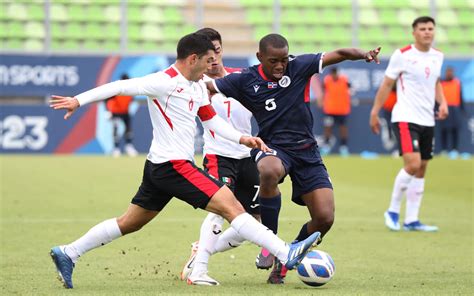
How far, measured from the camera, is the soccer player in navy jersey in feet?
25.8

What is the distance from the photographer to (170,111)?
743cm

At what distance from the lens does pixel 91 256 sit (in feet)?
31.4

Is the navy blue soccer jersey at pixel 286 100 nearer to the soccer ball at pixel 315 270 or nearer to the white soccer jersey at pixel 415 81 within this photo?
the soccer ball at pixel 315 270

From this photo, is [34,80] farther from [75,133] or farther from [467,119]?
[467,119]

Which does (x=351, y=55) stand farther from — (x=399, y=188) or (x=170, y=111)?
(x=399, y=188)

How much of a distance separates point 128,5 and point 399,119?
57.4ft

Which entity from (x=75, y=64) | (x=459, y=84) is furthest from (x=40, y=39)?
(x=459, y=84)

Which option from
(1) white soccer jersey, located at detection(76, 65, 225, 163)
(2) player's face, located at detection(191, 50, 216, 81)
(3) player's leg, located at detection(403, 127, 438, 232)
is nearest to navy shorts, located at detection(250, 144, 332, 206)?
(1) white soccer jersey, located at detection(76, 65, 225, 163)

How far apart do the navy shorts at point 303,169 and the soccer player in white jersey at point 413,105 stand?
14.2ft

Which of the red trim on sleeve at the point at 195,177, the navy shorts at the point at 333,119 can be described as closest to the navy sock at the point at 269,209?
the red trim on sleeve at the point at 195,177

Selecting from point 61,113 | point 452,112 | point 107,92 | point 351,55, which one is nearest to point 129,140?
point 61,113

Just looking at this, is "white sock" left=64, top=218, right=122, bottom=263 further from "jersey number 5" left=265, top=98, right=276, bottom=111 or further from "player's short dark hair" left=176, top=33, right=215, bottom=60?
"jersey number 5" left=265, top=98, right=276, bottom=111

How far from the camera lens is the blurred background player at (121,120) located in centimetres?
2620

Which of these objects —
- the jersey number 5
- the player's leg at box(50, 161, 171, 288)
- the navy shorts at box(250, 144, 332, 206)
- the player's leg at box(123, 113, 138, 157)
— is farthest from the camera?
the player's leg at box(123, 113, 138, 157)
